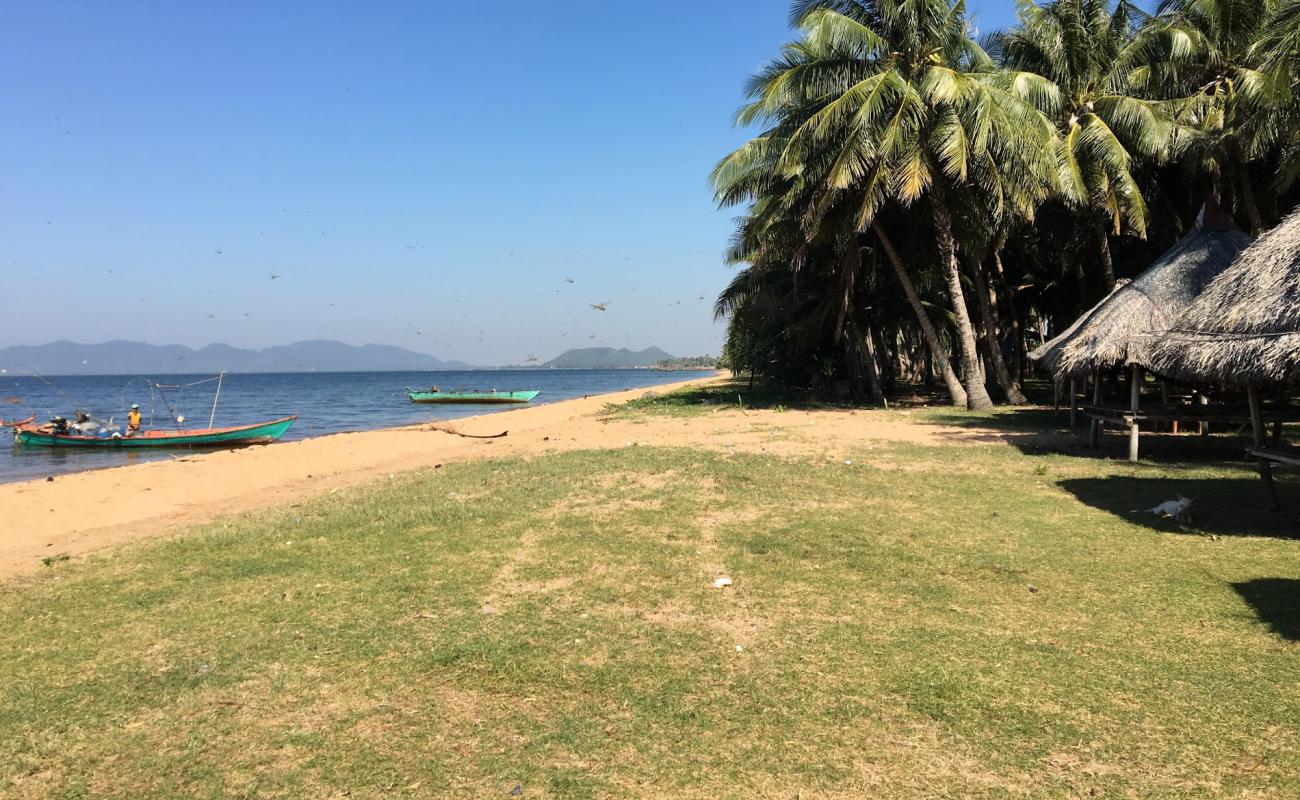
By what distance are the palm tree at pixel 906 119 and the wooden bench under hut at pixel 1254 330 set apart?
9.32 meters

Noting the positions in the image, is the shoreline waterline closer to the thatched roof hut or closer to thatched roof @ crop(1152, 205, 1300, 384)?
the thatched roof hut

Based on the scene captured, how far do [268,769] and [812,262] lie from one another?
77.3 feet

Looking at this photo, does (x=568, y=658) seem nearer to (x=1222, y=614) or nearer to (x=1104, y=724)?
(x=1104, y=724)

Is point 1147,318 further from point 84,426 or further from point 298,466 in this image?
point 84,426

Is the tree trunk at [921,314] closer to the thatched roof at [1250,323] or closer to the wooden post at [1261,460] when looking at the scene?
the thatched roof at [1250,323]

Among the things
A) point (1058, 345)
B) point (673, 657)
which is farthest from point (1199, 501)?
point (1058, 345)

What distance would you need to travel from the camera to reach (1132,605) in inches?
207

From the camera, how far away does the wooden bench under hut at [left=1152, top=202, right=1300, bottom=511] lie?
287 inches

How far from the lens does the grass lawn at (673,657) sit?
133 inches

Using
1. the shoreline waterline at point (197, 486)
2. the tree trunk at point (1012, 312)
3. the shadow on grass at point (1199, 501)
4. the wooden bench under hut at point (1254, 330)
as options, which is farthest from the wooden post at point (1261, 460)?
the tree trunk at point (1012, 312)

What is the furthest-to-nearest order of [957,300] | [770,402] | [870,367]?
[770,402] < [870,367] < [957,300]

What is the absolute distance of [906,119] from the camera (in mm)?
18281

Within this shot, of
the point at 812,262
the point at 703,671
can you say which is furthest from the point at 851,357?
the point at 703,671

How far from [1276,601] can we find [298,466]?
15.0 meters
